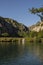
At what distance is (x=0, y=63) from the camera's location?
137 ft

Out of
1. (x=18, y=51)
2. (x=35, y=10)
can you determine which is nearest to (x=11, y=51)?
(x=18, y=51)

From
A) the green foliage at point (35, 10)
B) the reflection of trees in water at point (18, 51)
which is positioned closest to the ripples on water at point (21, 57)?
the reflection of trees in water at point (18, 51)

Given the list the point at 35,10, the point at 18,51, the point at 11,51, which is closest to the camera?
the point at 35,10

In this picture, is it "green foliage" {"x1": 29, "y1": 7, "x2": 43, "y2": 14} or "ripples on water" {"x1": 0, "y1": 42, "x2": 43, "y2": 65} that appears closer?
"green foliage" {"x1": 29, "y1": 7, "x2": 43, "y2": 14}

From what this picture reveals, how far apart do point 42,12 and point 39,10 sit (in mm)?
606

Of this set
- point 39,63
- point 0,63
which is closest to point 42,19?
point 39,63

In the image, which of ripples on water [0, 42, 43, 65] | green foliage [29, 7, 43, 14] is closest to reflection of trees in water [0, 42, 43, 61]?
ripples on water [0, 42, 43, 65]

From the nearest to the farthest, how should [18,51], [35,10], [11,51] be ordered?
[35,10], [18,51], [11,51]

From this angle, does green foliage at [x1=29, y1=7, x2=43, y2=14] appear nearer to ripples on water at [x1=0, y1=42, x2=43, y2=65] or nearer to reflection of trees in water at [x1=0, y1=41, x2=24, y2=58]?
ripples on water at [x1=0, y1=42, x2=43, y2=65]

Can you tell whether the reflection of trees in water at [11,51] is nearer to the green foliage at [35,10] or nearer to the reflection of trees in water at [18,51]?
the reflection of trees in water at [18,51]

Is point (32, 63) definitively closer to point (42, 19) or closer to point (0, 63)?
point (0, 63)

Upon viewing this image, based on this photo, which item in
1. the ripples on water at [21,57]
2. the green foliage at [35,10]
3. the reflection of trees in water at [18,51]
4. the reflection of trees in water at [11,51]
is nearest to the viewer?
the green foliage at [35,10]

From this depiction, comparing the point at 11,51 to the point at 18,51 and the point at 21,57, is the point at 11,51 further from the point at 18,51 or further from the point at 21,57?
the point at 21,57

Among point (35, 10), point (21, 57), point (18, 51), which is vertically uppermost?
point (35, 10)
